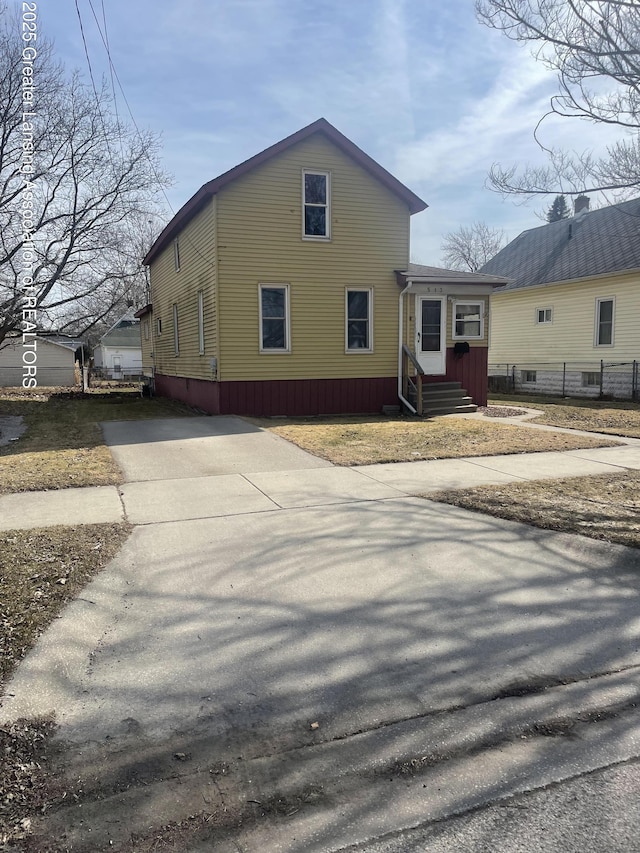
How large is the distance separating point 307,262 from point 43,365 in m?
27.3

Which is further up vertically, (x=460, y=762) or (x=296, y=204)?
(x=296, y=204)

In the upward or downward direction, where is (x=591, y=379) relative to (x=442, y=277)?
downward

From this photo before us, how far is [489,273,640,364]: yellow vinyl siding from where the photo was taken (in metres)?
20.4

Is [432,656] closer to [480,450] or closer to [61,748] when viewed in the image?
[61,748]

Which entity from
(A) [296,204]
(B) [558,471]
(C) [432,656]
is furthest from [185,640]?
(A) [296,204]

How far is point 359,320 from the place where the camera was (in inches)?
594

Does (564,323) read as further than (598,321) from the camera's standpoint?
Yes

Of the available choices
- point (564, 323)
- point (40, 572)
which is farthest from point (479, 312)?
point (40, 572)

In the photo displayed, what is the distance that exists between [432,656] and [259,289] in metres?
11.7

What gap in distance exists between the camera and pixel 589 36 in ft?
23.2

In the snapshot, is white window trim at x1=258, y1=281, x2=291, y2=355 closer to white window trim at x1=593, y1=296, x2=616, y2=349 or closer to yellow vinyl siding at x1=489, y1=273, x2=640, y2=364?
yellow vinyl siding at x1=489, y1=273, x2=640, y2=364

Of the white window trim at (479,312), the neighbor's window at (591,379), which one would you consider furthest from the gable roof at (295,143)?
the neighbor's window at (591,379)

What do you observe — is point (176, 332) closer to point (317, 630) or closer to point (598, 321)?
point (598, 321)

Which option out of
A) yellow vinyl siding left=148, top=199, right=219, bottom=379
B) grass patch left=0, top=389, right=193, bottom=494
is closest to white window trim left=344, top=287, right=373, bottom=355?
yellow vinyl siding left=148, top=199, right=219, bottom=379
